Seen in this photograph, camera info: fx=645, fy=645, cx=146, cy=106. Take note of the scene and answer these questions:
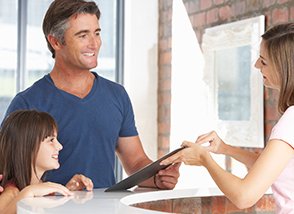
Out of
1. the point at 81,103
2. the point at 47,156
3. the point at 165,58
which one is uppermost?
the point at 165,58

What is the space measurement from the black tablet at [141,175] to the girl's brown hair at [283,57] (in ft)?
1.15

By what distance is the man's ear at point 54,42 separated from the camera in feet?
7.93

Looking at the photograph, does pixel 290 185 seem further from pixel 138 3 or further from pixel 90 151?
pixel 138 3

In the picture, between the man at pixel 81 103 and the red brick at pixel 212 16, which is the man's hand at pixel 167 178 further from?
the red brick at pixel 212 16

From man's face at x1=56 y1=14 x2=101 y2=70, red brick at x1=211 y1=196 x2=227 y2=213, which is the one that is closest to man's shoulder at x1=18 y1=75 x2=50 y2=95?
man's face at x1=56 y1=14 x2=101 y2=70

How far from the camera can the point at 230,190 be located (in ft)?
5.23

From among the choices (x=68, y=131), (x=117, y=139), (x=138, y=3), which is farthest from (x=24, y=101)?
(x=138, y=3)

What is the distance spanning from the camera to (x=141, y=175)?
1.85m

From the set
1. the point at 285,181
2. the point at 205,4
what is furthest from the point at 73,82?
the point at 205,4

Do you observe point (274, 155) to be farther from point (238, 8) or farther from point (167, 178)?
→ point (238, 8)

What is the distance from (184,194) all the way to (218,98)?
2363mm

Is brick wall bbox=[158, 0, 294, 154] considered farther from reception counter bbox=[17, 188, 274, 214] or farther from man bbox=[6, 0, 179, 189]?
reception counter bbox=[17, 188, 274, 214]

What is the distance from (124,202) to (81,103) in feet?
2.29

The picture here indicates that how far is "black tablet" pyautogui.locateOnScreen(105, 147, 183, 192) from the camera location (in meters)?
1.83
